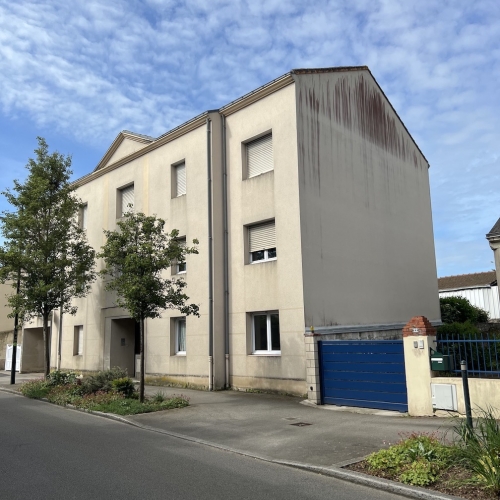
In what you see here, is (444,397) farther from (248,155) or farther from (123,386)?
(248,155)

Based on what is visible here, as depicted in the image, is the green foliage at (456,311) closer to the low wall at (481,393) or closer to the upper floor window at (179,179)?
the upper floor window at (179,179)

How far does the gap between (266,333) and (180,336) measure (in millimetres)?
4071

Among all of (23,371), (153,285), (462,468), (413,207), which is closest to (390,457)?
(462,468)

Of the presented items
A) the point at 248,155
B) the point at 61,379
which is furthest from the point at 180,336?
the point at 248,155

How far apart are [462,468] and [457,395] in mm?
4120

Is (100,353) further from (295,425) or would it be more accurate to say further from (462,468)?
(462,468)

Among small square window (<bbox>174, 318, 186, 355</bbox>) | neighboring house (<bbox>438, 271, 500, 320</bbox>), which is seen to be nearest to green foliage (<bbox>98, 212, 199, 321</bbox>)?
small square window (<bbox>174, 318, 186, 355</bbox>)

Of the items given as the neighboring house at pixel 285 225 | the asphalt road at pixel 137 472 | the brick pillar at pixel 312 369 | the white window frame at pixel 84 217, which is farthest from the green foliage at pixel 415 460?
the white window frame at pixel 84 217

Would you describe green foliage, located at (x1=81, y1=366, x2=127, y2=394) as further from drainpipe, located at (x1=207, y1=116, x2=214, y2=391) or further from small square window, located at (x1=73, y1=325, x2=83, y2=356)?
small square window, located at (x1=73, y1=325, x2=83, y2=356)

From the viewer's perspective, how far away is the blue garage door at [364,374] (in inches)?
436

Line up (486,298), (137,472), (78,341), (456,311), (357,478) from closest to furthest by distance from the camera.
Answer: (357,478) → (137,472) → (78,341) → (456,311) → (486,298)

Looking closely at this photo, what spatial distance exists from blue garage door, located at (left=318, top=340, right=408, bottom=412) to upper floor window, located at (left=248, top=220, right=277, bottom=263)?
396 cm

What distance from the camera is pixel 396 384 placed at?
11078mm

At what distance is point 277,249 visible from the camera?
15203mm
